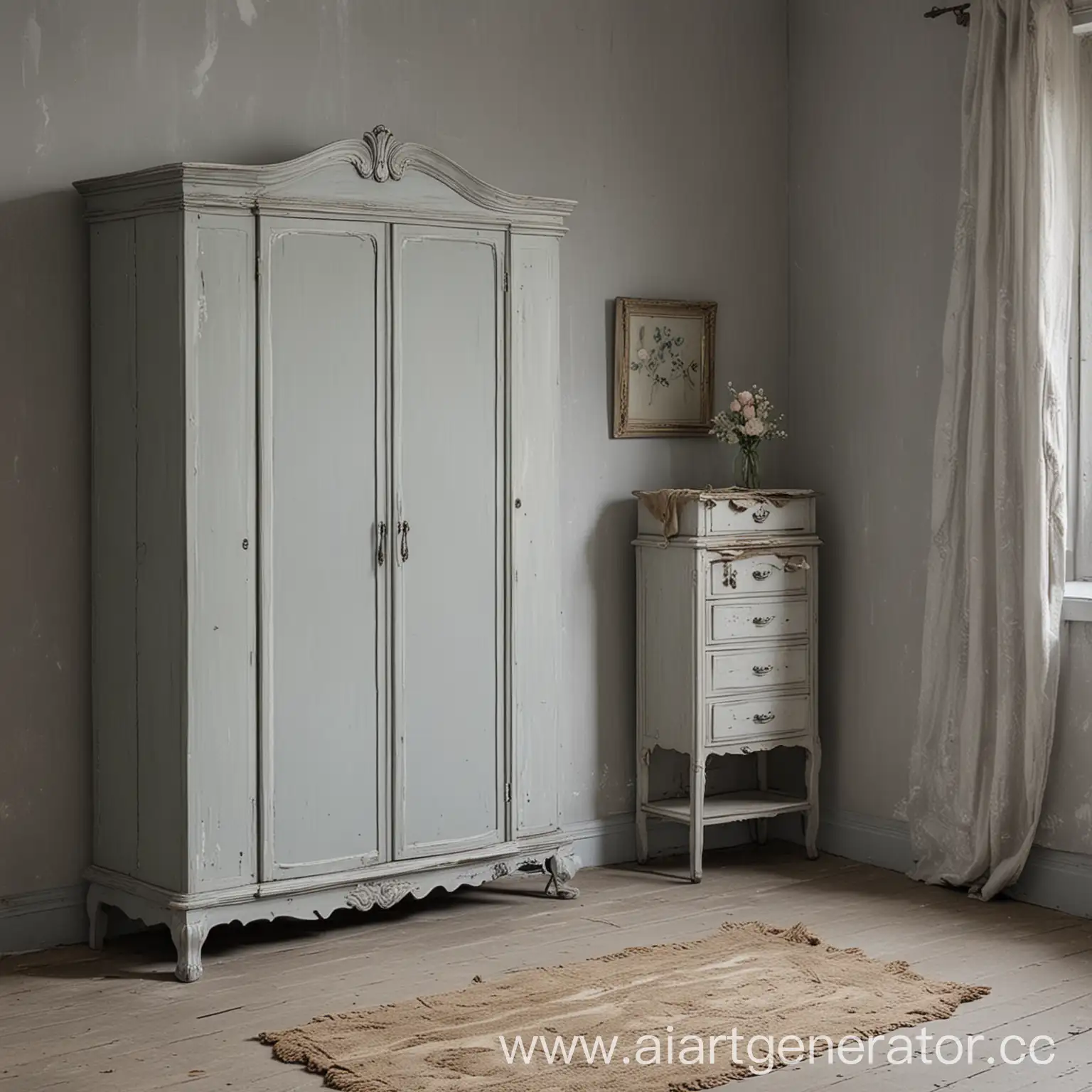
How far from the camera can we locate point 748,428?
4.88 m

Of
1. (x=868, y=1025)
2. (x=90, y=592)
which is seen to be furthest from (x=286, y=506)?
(x=868, y=1025)

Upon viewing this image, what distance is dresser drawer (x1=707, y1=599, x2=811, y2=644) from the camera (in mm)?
4691

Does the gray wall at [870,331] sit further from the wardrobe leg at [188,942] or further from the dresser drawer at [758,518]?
the wardrobe leg at [188,942]

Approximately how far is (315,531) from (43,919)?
124cm

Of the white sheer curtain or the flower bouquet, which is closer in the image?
the white sheer curtain

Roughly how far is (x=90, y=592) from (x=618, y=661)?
1.72 meters

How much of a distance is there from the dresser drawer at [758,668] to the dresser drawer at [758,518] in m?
0.37

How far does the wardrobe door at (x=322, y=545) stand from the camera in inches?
152

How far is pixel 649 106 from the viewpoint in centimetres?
500

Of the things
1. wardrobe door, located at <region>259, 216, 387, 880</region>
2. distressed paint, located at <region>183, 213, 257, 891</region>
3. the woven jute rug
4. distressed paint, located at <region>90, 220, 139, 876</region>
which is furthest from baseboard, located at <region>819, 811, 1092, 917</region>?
distressed paint, located at <region>90, 220, 139, 876</region>

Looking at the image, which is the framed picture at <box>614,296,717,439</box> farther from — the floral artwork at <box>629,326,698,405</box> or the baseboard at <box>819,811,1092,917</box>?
the baseboard at <box>819,811,1092,917</box>

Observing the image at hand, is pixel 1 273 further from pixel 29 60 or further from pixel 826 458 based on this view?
pixel 826 458

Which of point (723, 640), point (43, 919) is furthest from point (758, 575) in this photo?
point (43, 919)

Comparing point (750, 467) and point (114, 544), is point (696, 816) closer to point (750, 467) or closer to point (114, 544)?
point (750, 467)
